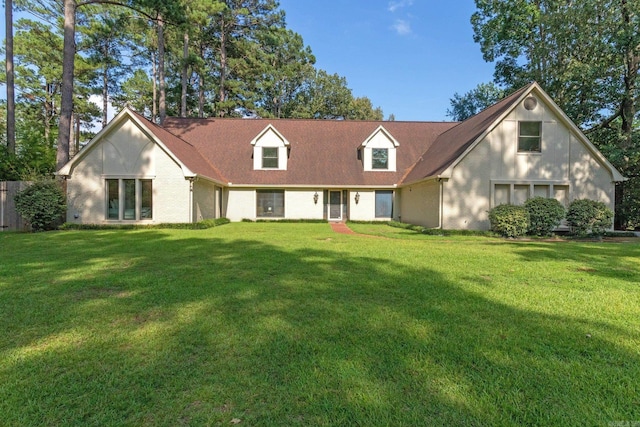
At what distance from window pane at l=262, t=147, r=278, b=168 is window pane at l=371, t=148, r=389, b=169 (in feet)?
19.6

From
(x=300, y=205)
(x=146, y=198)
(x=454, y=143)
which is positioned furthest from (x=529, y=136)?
(x=146, y=198)

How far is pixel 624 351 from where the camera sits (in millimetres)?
2975

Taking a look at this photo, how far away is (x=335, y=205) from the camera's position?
20.3 meters

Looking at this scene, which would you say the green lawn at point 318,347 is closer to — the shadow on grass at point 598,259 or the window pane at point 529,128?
the shadow on grass at point 598,259

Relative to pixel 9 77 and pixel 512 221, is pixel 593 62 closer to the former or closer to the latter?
pixel 512 221

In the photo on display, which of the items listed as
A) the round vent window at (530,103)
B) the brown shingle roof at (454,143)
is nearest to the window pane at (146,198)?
the brown shingle roof at (454,143)

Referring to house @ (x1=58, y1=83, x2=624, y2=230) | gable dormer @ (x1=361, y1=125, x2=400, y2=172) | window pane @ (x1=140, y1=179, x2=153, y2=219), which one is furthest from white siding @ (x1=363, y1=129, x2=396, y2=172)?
window pane @ (x1=140, y1=179, x2=153, y2=219)

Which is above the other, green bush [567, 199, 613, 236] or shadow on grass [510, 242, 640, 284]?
green bush [567, 199, 613, 236]

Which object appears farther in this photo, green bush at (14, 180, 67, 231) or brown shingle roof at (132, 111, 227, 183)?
brown shingle roof at (132, 111, 227, 183)

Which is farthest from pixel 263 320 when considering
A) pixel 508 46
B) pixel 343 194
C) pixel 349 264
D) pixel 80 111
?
pixel 80 111

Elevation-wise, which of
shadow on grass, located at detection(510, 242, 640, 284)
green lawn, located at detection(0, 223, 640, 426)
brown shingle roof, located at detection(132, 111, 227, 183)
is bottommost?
green lawn, located at detection(0, 223, 640, 426)

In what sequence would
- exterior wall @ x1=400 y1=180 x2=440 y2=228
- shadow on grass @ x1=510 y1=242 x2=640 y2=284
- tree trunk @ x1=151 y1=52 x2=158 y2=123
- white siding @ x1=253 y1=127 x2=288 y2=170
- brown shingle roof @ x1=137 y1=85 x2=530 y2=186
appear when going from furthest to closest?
tree trunk @ x1=151 y1=52 x2=158 y2=123, white siding @ x1=253 y1=127 x2=288 y2=170, brown shingle roof @ x1=137 y1=85 x2=530 y2=186, exterior wall @ x1=400 y1=180 x2=440 y2=228, shadow on grass @ x1=510 y1=242 x2=640 y2=284

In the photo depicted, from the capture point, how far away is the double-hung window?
589 inches

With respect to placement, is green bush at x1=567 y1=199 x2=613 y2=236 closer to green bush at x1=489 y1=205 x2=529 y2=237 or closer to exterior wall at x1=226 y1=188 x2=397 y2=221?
green bush at x1=489 y1=205 x2=529 y2=237
